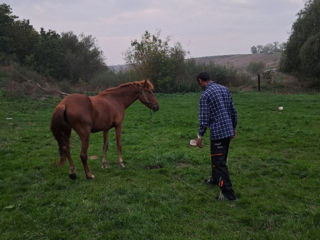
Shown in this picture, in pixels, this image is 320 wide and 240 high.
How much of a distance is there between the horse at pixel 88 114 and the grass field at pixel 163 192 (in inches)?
26.7

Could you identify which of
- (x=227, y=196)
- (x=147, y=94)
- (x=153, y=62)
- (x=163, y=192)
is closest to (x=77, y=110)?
(x=147, y=94)

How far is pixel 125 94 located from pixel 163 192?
9.86 feet

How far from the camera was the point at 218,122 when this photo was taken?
4.70m

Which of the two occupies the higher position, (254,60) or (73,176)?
(254,60)

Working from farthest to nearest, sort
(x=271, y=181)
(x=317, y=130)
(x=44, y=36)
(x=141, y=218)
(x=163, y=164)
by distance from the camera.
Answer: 1. (x=44, y=36)
2. (x=317, y=130)
3. (x=163, y=164)
4. (x=271, y=181)
5. (x=141, y=218)

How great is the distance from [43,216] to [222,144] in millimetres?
3198

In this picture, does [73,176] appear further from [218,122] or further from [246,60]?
[246,60]

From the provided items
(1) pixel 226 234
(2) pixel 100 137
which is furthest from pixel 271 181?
(2) pixel 100 137

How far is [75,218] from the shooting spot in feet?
13.4

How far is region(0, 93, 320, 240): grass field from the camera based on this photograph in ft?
12.5

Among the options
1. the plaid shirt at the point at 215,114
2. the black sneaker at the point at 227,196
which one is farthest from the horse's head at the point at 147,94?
the black sneaker at the point at 227,196

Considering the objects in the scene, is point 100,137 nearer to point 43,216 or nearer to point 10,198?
point 10,198

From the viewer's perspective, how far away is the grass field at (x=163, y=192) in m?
3.82

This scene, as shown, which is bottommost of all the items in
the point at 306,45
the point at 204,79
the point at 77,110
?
the point at 77,110
